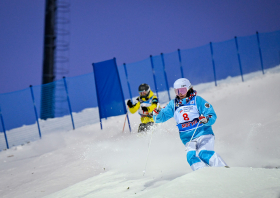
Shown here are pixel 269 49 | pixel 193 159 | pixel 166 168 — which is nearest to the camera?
pixel 193 159

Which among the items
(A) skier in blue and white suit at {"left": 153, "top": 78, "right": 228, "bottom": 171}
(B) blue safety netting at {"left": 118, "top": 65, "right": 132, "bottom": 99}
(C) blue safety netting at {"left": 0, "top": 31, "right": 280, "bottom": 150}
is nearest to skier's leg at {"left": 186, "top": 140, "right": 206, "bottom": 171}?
(A) skier in blue and white suit at {"left": 153, "top": 78, "right": 228, "bottom": 171}

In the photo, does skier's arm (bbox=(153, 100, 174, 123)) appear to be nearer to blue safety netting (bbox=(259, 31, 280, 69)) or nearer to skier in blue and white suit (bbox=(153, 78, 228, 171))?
skier in blue and white suit (bbox=(153, 78, 228, 171))

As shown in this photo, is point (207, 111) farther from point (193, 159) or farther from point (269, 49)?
point (269, 49)

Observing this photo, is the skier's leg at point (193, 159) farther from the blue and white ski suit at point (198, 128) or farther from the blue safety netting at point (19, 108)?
the blue safety netting at point (19, 108)

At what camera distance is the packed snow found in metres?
2.63

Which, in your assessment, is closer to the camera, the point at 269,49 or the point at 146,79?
the point at 146,79

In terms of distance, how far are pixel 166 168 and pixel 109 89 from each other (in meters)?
5.47

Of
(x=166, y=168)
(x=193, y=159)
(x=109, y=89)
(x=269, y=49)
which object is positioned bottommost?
(x=166, y=168)

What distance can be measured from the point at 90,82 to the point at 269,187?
13.0 metres

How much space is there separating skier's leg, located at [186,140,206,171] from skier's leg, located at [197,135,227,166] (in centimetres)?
8

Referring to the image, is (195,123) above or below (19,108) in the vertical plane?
below

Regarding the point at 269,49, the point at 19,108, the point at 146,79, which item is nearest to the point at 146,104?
the point at 146,79

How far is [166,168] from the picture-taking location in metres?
4.73

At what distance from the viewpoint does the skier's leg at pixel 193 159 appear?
11.8ft
